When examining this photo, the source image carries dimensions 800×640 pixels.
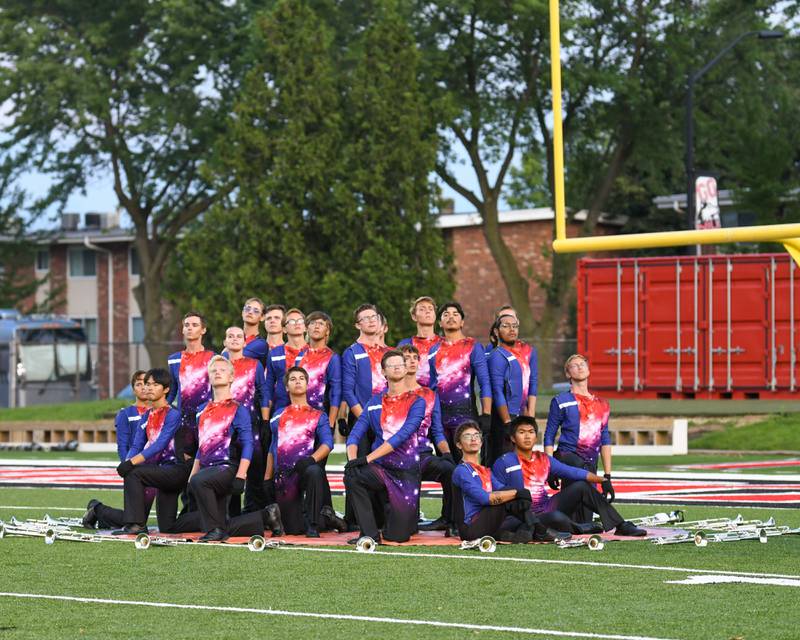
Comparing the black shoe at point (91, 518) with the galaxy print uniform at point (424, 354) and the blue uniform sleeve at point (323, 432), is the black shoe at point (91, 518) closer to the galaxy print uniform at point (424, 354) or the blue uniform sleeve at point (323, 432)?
the blue uniform sleeve at point (323, 432)

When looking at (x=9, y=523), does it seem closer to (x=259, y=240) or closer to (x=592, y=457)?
(x=592, y=457)

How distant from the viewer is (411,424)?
11883 mm

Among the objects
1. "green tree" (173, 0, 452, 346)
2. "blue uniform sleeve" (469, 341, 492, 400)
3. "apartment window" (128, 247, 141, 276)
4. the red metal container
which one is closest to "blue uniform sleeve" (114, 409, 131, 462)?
"blue uniform sleeve" (469, 341, 492, 400)

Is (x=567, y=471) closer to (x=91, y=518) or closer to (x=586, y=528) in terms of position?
(x=586, y=528)

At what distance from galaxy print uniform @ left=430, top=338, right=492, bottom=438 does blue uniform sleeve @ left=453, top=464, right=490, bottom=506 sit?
1.24 metres

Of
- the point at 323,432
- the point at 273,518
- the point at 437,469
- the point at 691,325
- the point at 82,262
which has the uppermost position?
the point at 82,262

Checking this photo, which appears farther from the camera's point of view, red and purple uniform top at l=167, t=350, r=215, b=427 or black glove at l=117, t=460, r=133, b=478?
red and purple uniform top at l=167, t=350, r=215, b=427

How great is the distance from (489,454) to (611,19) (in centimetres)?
2446

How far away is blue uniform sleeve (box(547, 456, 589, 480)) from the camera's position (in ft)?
39.3

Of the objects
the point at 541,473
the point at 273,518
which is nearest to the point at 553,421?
the point at 541,473

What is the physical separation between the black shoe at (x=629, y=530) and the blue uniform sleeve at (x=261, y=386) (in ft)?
10.1

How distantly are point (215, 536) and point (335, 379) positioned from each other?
177 centimetres

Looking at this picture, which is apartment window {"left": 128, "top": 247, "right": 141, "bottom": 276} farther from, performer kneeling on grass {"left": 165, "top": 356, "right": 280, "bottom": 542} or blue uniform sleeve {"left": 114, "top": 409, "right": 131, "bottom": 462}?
performer kneeling on grass {"left": 165, "top": 356, "right": 280, "bottom": 542}

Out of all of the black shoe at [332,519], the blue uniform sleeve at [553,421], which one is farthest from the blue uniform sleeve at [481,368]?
the black shoe at [332,519]
